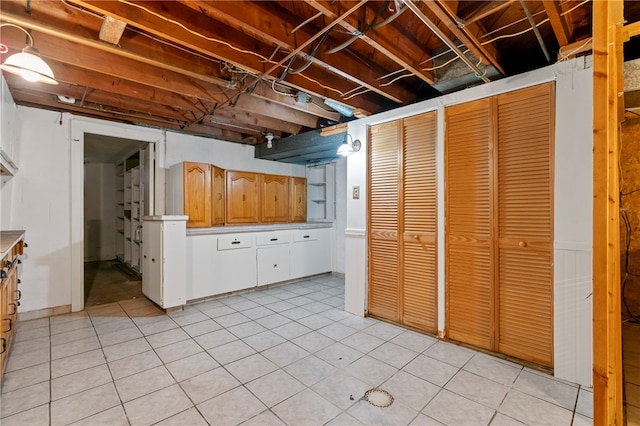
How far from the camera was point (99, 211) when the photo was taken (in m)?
7.19

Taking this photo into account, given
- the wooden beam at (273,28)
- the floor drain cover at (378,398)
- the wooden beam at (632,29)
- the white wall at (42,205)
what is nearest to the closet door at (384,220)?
the wooden beam at (273,28)

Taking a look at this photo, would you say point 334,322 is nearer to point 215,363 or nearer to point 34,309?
point 215,363

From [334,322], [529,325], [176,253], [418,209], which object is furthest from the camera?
[176,253]

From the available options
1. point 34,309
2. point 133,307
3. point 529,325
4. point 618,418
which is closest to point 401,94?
point 529,325

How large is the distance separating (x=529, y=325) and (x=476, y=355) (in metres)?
0.50

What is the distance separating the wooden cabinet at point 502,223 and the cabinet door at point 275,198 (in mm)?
3274

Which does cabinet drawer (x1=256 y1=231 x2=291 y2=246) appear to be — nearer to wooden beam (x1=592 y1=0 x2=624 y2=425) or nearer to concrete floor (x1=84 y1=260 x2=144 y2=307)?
concrete floor (x1=84 y1=260 x2=144 y2=307)

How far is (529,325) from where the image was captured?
230cm

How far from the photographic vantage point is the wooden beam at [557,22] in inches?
62.6

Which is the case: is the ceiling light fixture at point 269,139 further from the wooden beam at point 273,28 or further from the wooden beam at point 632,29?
the wooden beam at point 632,29

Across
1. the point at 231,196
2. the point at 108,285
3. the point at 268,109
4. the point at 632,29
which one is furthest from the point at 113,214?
the point at 632,29

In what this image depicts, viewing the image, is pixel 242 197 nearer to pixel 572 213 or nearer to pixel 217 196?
pixel 217 196

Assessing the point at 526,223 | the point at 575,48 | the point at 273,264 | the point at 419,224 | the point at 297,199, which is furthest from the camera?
the point at 297,199

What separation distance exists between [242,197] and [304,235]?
1.25 metres
